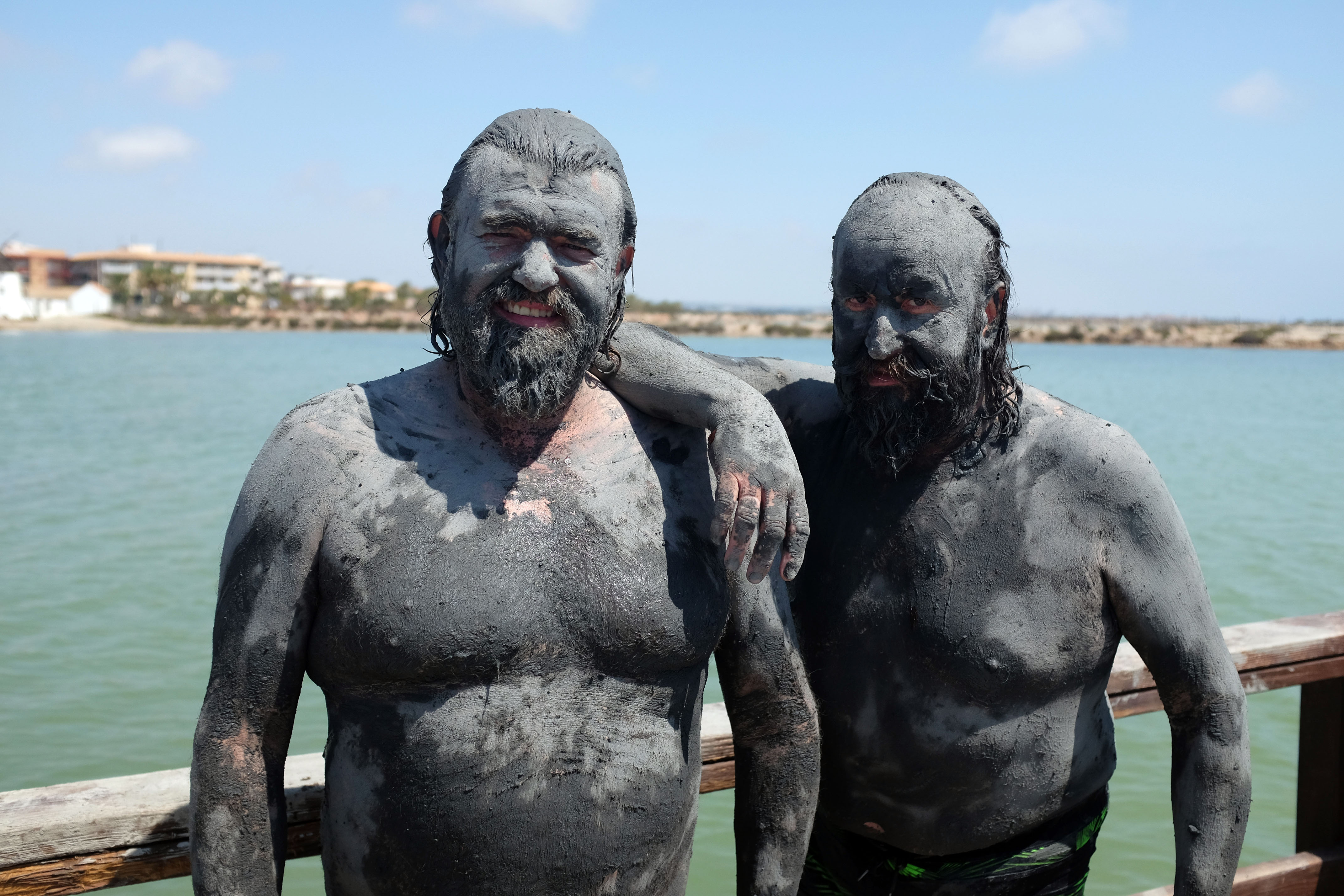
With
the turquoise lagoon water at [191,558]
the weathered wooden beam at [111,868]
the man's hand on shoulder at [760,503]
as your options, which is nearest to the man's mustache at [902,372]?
the man's hand on shoulder at [760,503]

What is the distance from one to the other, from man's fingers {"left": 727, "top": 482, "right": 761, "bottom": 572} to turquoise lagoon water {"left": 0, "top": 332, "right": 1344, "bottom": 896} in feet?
14.9

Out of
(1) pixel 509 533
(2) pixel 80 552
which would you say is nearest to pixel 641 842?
(1) pixel 509 533

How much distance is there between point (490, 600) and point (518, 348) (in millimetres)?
470

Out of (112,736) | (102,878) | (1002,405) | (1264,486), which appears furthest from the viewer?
(1264,486)

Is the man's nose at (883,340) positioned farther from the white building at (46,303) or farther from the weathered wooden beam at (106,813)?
the white building at (46,303)

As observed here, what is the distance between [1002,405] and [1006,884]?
1104 millimetres

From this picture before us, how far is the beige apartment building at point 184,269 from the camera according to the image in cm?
9394

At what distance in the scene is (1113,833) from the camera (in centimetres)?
684

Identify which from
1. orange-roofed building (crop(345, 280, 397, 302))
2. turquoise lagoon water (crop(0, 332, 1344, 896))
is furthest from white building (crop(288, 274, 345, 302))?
turquoise lagoon water (crop(0, 332, 1344, 896))

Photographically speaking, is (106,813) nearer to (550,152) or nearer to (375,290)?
(550,152)

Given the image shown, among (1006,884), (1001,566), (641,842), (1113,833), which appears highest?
(1001,566)

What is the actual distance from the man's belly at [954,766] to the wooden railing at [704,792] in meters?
0.34

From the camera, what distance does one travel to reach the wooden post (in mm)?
3779

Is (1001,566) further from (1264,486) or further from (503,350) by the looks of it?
(1264,486)
